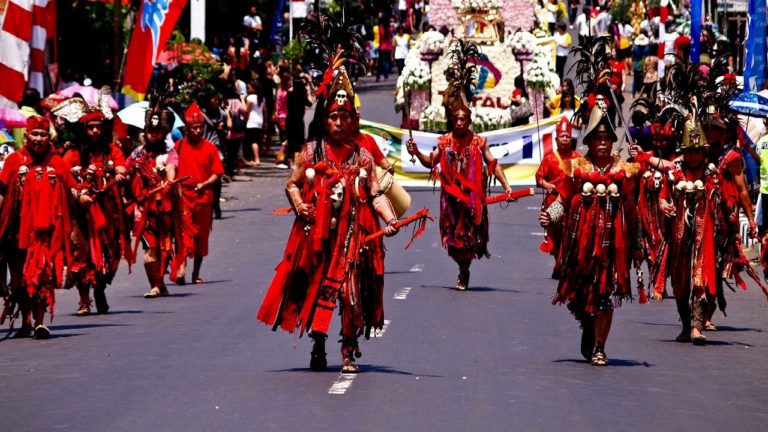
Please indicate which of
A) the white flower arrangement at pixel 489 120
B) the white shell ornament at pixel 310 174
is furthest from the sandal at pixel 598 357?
the white flower arrangement at pixel 489 120

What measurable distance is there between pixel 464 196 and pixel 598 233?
6292 millimetres

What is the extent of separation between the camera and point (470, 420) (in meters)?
10.2

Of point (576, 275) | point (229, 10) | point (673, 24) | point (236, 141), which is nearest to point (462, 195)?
point (576, 275)

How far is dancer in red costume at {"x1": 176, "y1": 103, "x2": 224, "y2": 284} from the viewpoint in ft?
63.9

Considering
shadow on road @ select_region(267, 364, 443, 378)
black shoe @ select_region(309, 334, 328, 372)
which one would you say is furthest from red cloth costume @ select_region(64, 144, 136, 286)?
black shoe @ select_region(309, 334, 328, 372)

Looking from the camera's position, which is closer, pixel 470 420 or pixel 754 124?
pixel 470 420

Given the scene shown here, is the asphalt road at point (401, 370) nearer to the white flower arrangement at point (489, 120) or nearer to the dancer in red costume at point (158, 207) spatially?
the dancer in red costume at point (158, 207)

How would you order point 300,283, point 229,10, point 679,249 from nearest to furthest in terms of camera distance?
point 300,283
point 679,249
point 229,10

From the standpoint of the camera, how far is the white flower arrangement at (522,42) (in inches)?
1558

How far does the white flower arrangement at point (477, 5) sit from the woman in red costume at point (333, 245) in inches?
1108

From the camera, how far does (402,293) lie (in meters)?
17.8

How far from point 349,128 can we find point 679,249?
3.63m

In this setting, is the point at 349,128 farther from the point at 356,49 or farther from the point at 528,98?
the point at 528,98

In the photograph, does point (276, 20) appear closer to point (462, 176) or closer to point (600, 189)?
point (462, 176)
